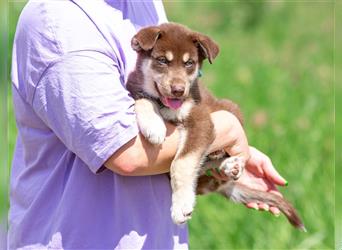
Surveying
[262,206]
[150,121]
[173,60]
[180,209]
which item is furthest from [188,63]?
[262,206]

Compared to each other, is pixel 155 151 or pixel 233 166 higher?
pixel 155 151

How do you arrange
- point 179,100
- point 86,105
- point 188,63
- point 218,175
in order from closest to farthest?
point 86,105 → point 179,100 → point 188,63 → point 218,175

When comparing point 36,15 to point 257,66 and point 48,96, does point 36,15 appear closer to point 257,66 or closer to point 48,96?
point 48,96

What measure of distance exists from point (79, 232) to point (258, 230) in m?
2.28

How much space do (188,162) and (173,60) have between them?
0.46 m

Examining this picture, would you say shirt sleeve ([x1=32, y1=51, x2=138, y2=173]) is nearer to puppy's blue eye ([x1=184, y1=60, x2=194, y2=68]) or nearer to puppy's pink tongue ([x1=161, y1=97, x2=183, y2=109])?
puppy's pink tongue ([x1=161, y1=97, x2=183, y2=109])

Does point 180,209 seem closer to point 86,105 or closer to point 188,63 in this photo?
point 86,105

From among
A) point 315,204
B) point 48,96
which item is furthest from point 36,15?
point 315,204

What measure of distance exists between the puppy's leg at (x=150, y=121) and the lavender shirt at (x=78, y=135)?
78mm

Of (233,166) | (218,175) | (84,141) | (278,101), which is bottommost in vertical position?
(278,101)

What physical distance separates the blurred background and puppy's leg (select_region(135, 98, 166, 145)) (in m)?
0.48

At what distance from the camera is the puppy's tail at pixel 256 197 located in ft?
10.0

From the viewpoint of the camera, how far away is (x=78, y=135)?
7.38ft

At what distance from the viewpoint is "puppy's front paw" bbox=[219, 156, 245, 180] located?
2.71m
